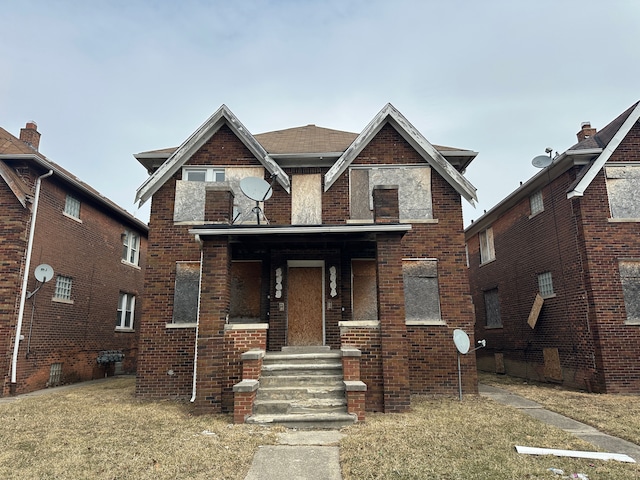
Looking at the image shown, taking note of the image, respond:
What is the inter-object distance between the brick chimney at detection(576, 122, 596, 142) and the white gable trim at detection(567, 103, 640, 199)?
3.56 m

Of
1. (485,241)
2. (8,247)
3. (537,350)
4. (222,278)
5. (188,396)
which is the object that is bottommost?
(188,396)

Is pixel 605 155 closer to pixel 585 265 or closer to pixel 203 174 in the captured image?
pixel 585 265

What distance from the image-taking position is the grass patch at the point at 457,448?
5.04m

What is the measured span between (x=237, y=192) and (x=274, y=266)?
2.44m

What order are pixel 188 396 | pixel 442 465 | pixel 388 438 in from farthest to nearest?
pixel 188 396, pixel 388 438, pixel 442 465

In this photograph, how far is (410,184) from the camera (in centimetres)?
1226

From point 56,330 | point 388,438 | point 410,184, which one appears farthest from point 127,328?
point 388,438

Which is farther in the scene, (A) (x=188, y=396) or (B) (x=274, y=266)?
(B) (x=274, y=266)

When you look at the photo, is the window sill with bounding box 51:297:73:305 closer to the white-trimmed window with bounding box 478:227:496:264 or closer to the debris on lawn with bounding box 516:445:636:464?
the debris on lawn with bounding box 516:445:636:464

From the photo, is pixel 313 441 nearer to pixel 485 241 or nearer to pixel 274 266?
pixel 274 266

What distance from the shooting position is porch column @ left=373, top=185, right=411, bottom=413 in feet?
27.2

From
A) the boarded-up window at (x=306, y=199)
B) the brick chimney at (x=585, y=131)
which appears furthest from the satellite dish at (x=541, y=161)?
the boarded-up window at (x=306, y=199)

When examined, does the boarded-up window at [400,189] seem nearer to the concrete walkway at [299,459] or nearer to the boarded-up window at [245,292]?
the boarded-up window at [245,292]

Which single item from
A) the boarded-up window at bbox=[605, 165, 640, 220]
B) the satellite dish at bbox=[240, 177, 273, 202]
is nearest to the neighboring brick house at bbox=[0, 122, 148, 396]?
the satellite dish at bbox=[240, 177, 273, 202]
